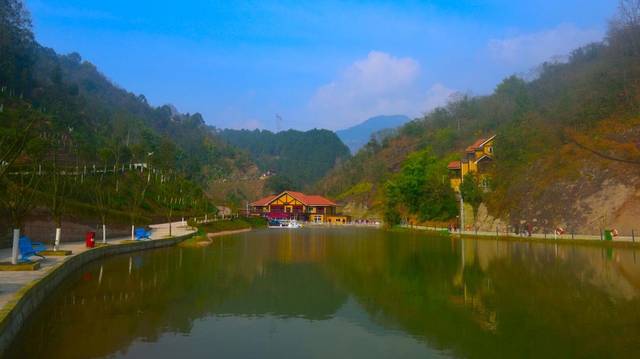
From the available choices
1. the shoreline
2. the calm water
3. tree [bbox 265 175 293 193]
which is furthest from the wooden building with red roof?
the calm water

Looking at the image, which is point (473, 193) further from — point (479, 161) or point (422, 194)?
point (422, 194)

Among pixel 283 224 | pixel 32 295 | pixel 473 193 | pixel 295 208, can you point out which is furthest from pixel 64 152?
pixel 32 295

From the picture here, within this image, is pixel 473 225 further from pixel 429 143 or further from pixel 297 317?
pixel 429 143

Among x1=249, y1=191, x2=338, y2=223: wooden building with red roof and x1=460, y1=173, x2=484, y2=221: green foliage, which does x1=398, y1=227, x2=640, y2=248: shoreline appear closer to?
x1=460, y1=173, x2=484, y2=221: green foliage

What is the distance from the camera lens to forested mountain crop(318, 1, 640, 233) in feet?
131

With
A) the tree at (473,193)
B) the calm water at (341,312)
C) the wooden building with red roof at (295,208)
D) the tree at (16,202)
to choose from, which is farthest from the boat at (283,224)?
the calm water at (341,312)

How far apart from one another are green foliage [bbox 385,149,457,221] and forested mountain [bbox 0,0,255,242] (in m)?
26.6

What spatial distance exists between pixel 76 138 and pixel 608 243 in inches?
2510

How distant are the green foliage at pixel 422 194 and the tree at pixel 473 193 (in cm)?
565

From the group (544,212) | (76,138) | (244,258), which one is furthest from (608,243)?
(76,138)

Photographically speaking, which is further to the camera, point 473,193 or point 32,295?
point 473,193

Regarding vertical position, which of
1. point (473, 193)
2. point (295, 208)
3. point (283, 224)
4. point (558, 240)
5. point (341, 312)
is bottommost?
point (341, 312)

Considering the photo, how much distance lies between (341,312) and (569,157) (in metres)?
39.1

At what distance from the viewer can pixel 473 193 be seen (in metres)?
53.5
